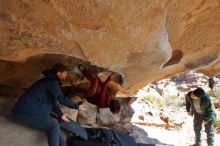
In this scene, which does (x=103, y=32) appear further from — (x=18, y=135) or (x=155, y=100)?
(x=155, y=100)

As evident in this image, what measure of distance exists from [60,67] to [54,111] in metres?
0.86

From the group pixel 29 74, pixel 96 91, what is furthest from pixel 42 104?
pixel 96 91

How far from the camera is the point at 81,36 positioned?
5.47m

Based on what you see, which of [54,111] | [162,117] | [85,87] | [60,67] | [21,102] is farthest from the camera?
[162,117]

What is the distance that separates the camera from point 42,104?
5531 mm

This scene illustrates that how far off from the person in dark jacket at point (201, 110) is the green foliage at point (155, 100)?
7.11m

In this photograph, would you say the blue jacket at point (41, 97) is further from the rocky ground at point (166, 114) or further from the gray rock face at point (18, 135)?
the rocky ground at point (166, 114)

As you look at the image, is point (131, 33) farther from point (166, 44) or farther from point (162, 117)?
point (162, 117)

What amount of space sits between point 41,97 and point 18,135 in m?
0.79

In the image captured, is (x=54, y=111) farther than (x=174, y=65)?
No

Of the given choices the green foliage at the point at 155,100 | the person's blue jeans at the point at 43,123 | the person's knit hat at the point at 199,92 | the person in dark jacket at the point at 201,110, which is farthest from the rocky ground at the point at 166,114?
the person's blue jeans at the point at 43,123

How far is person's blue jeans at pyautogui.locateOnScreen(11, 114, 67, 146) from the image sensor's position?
549 centimetres

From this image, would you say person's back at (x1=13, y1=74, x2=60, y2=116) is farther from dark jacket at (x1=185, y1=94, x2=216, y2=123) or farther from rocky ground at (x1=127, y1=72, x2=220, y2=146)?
rocky ground at (x1=127, y1=72, x2=220, y2=146)

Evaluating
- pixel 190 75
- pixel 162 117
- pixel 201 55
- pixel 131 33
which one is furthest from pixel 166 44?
pixel 190 75
